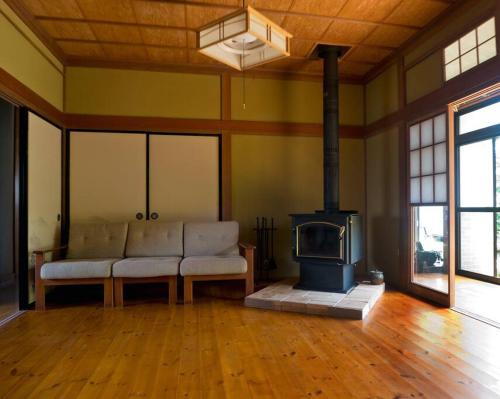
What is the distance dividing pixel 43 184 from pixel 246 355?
9.43ft

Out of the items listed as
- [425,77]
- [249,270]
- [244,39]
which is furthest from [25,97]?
[425,77]

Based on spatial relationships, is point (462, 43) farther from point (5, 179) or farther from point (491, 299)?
point (5, 179)

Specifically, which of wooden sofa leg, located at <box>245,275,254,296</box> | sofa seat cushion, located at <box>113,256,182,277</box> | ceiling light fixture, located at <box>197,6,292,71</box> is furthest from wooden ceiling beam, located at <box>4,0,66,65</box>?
wooden sofa leg, located at <box>245,275,254,296</box>

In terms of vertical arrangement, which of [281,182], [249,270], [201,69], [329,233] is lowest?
[249,270]

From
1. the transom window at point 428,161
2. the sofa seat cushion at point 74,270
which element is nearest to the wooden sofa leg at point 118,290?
the sofa seat cushion at point 74,270

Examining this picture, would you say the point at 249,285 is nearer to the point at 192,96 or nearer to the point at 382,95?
the point at 192,96

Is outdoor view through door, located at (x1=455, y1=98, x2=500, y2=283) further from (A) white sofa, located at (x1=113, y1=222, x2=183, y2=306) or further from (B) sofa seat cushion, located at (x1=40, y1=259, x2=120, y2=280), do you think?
(B) sofa seat cushion, located at (x1=40, y1=259, x2=120, y2=280)

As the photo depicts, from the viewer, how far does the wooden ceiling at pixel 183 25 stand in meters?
3.07

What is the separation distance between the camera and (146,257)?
382cm

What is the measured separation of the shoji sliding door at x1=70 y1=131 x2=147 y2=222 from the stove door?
207cm

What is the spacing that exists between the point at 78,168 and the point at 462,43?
14.5 feet

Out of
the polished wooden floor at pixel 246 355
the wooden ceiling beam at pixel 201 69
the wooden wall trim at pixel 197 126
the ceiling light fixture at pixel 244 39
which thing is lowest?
the polished wooden floor at pixel 246 355

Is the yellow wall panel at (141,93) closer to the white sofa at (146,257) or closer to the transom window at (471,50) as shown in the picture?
the white sofa at (146,257)

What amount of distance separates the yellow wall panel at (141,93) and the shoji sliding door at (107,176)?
1.19 feet
